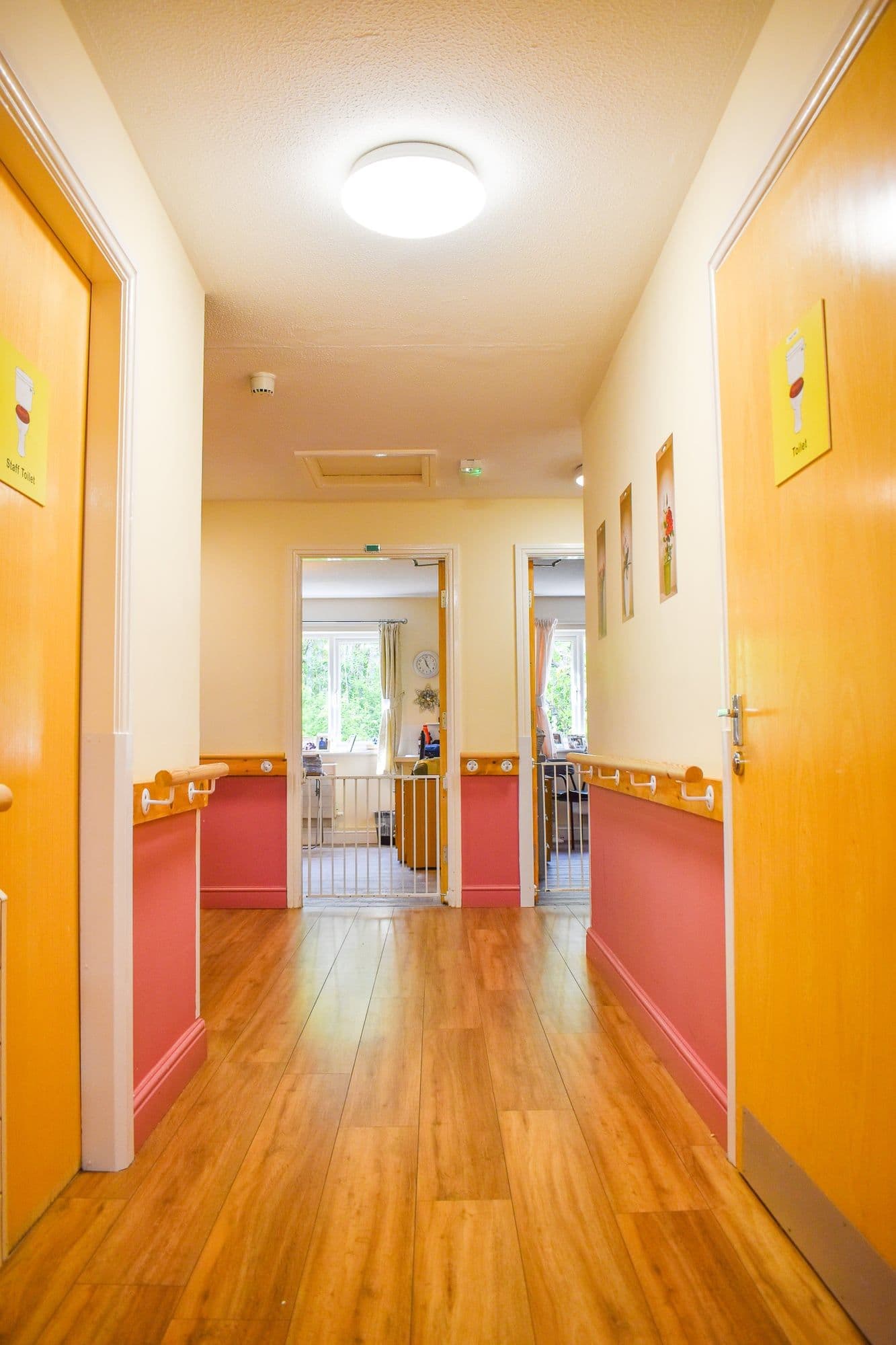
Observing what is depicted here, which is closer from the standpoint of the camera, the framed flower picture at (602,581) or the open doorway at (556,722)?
the framed flower picture at (602,581)

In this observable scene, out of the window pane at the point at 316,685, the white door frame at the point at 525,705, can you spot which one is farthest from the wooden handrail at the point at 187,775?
the window pane at the point at 316,685

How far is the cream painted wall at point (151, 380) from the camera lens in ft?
5.36

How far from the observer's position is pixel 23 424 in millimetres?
1651

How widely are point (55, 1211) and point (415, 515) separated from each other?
407 cm

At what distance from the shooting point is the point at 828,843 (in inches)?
57.5

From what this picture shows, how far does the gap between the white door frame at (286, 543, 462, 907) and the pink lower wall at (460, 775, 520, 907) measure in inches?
1.9

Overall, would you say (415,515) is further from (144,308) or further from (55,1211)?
(55,1211)

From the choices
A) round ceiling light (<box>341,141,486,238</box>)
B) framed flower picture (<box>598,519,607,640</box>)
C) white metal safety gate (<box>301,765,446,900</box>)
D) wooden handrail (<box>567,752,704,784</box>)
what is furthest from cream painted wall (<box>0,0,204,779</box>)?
white metal safety gate (<box>301,765,446,900</box>)

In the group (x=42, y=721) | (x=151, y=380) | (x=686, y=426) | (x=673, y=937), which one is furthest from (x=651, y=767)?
(x=151, y=380)

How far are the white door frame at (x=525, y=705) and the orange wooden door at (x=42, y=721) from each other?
337 centimetres

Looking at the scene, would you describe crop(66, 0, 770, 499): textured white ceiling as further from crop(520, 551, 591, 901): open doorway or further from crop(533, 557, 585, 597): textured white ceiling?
crop(533, 557, 585, 597): textured white ceiling

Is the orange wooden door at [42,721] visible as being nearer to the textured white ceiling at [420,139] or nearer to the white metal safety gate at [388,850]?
the textured white ceiling at [420,139]

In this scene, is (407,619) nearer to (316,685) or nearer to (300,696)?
(316,685)

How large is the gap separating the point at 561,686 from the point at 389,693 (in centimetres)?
194
